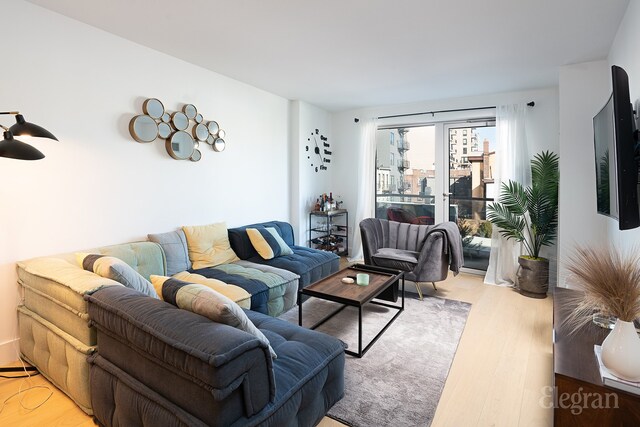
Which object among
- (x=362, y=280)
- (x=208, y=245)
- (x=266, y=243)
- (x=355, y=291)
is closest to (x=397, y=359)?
(x=355, y=291)

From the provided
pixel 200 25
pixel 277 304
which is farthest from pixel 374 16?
pixel 277 304

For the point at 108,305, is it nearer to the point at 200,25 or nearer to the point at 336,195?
the point at 200,25

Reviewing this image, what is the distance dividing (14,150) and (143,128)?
1313 millimetres

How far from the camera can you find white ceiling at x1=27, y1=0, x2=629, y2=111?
2.37 metres

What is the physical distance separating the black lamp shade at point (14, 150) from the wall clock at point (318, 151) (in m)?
3.68

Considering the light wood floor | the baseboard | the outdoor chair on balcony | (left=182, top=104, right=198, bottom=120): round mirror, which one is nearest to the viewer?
the light wood floor

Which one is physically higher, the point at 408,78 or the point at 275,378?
the point at 408,78

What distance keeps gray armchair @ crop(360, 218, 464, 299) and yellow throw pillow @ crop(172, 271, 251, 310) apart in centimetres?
181

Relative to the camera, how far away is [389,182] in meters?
5.50

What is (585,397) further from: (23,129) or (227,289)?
(23,129)

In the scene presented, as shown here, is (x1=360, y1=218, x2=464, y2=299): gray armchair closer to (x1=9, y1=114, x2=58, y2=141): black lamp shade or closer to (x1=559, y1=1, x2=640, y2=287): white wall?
(x1=559, y1=1, x2=640, y2=287): white wall

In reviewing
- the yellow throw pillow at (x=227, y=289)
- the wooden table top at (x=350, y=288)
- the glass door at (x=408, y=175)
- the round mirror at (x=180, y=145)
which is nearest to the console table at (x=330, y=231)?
the glass door at (x=408, y=175)

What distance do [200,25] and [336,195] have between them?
3.67m

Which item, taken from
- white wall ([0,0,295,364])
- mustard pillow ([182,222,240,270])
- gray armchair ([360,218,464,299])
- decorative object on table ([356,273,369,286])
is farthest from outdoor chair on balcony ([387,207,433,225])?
mustard pillow ([182,222,240,270])
